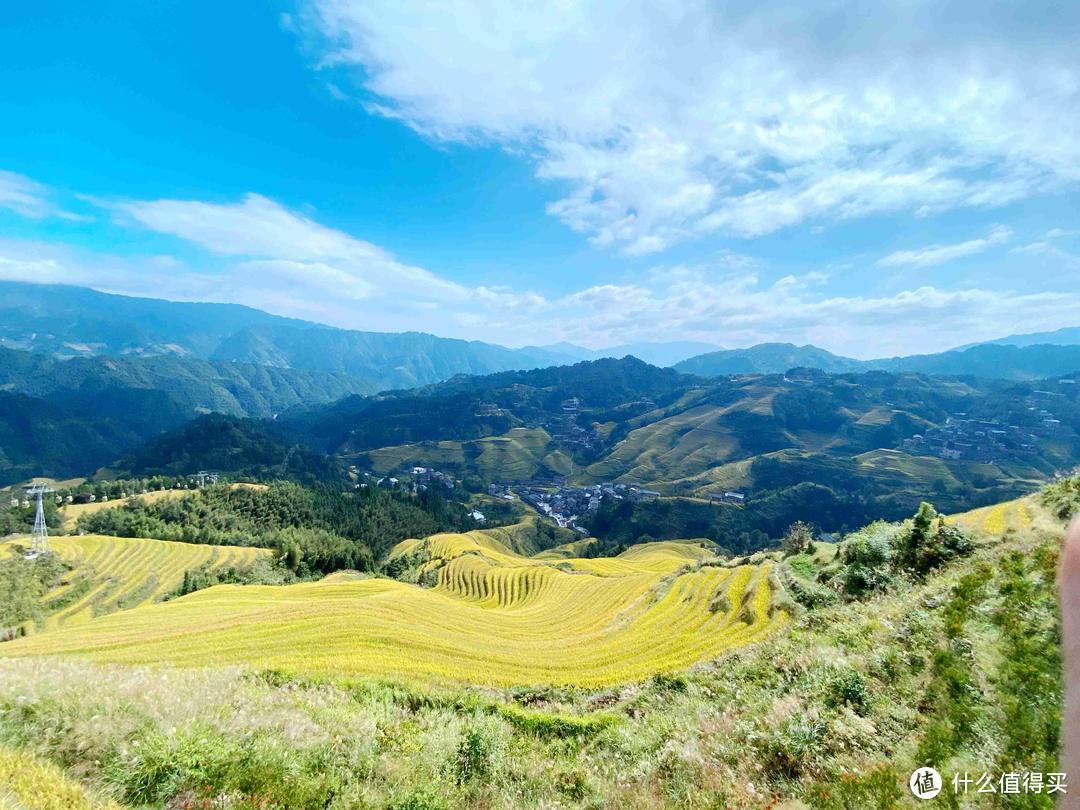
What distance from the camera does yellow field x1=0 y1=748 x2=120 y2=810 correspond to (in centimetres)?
441

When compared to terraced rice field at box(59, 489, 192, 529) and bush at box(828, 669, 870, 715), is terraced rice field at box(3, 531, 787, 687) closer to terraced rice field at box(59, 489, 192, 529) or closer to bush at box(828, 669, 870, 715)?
bush at box(828, 669, 870, 715)

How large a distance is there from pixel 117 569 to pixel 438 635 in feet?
329

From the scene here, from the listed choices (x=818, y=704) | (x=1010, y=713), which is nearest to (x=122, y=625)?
(x=818, y=704)

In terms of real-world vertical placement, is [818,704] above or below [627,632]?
above

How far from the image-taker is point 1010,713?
6594 mm

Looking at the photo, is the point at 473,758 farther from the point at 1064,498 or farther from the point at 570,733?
the point at 1064,498

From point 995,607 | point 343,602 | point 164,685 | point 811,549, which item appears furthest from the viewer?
point 811,549

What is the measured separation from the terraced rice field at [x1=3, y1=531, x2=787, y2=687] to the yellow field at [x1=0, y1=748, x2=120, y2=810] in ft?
28.8

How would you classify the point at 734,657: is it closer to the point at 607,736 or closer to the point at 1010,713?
the point at 607,736

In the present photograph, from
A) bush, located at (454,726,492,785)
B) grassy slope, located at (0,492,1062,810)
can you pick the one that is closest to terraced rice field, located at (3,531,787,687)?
grassy slope, located at (0,492,1062,810)

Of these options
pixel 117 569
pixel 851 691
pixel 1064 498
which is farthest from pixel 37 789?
pixel 117 569

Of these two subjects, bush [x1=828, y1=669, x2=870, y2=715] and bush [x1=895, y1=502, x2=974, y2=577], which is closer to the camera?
bush [x1=828, y1=669, x2=870, y2=715]

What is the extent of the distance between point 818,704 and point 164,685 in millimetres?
11502

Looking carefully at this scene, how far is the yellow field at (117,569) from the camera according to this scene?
75.4m
